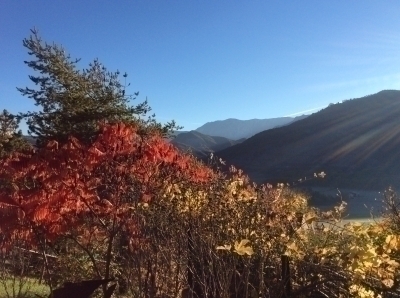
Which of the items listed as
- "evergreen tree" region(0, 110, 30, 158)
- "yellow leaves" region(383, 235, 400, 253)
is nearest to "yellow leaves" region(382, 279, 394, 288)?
"yellow leaves" region(383, 235, 400, 253)

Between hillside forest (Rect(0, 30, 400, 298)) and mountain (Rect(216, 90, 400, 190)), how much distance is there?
4780 cm

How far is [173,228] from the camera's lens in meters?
4.74

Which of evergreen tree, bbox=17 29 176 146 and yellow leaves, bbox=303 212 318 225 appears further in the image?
evergreen tree, bbox=17 29 176 146

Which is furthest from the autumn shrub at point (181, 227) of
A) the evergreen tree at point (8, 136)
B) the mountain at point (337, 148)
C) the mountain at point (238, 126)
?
the mountain at point (238, 126)

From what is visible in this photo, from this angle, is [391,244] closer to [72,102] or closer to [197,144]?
[72,102]

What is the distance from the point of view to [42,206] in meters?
6.43

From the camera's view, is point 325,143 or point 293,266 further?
point 325,143

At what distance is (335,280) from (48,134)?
13284 mm

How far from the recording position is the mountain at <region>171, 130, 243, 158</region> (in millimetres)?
9031

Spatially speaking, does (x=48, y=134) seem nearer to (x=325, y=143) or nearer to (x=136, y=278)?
(x=136, y=278)

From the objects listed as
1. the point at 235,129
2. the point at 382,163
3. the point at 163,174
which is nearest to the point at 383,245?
the point at 163,174

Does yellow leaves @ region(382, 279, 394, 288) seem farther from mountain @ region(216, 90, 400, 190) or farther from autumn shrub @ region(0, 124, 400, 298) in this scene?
mountain @ region(216, 90, 400, 190)

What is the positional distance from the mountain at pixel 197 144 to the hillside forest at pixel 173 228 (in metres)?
1.36

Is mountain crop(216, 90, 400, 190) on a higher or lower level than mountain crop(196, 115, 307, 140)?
lower
